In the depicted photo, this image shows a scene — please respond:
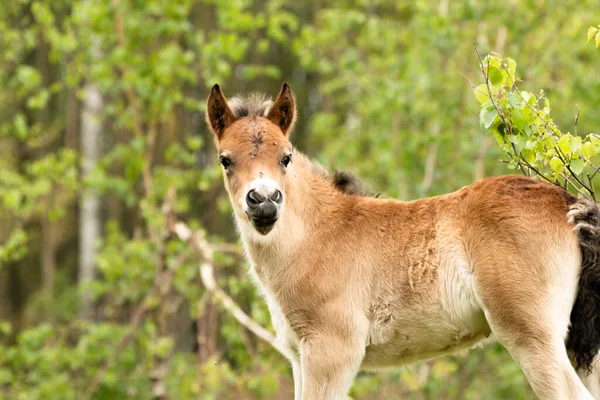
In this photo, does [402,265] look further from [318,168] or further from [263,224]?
[318,168]

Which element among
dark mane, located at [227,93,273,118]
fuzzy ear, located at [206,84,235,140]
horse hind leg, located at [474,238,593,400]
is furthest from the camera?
dark mane, located at [227,93,273,118]

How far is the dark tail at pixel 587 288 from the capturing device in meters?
4.90

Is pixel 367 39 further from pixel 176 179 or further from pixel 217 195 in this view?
pixel 176 179

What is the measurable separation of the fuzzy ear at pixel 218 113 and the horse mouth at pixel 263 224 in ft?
3.37

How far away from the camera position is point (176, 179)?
10.4 meters

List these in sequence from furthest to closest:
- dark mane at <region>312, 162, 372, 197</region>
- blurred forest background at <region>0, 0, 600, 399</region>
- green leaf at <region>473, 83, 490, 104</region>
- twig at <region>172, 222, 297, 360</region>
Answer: blurred forest background at <region>0, 0, 600, 399</region>
twig at <region>172, 222, 297, 360</region>
dark mane at <region>312, 162, 372, 197</region>
green leaf at <region>473, 83, 490, 104</region>

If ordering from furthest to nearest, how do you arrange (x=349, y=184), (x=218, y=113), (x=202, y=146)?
(x=202, y=146), (x=349, y=184), (x=218, y=113)

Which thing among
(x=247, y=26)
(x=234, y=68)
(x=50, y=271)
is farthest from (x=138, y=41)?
(x=50, y=271)

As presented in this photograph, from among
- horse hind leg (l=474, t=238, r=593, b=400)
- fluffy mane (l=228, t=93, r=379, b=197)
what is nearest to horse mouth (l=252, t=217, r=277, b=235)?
fluffy mane (l=228, t=93, r=379, b=197)

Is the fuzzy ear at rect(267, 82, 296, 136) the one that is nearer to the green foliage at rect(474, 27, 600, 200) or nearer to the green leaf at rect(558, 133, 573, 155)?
the green foliage at rect(474, 27, 600, 200)

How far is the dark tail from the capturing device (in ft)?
16.1

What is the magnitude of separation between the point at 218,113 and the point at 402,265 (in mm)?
1808

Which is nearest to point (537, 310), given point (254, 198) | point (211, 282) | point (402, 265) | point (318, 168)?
point (402, 265)

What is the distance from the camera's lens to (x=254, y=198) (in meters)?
5.14
